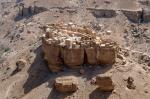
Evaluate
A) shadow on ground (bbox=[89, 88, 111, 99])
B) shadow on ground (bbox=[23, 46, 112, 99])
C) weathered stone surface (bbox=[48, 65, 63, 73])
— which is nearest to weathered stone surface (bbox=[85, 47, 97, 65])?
shadow on ground (bbox=[23, 46, 112, 99])

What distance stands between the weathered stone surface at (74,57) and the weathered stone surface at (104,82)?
452 cm

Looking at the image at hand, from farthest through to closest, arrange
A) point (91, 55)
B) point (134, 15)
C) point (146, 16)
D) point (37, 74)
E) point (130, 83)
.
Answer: point (134, 15), point (146, 16), point (37, 74), point (91, 55), point (130, 83)

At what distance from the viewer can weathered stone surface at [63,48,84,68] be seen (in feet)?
128

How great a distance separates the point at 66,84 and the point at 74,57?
12.1ft

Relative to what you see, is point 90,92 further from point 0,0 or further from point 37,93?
point 0,0

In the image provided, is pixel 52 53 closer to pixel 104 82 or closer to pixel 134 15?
pixel 104 82

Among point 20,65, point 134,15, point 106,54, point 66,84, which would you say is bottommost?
point 20,65

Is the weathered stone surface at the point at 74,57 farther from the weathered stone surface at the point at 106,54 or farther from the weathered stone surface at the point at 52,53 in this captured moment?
the weathered stone surface at the point at 106,54

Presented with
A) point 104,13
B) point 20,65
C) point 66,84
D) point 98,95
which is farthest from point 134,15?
point 98,95

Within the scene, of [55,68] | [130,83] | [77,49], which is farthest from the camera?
[55,68]

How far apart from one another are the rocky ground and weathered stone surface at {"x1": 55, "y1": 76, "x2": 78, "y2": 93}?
17.4 inches

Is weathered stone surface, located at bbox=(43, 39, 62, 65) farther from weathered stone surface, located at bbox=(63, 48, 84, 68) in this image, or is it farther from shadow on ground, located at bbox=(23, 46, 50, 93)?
shadow on ground, located at bbox=(23, 46, 50, 93)

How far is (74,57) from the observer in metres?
39.2

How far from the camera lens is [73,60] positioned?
39375 millimetres
